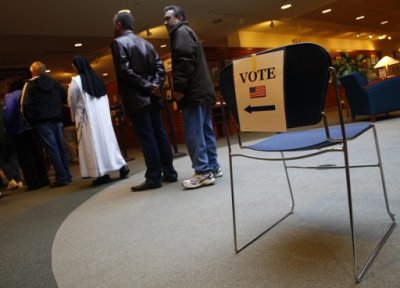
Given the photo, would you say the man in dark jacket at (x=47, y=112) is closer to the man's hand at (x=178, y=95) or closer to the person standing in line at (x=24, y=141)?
the person standing in line at (x=24, y=141)

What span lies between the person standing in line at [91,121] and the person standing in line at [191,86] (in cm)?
118

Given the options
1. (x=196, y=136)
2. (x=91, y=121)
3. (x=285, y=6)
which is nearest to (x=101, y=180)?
(x=91, y=121)

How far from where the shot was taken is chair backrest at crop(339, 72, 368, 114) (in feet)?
18.5

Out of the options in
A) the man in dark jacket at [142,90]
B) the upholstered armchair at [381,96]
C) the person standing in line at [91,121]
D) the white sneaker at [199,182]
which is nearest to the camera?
the white sneaker at [199,182]

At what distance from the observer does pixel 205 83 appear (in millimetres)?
2811

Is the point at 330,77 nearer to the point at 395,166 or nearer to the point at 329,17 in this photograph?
the point at 395,166

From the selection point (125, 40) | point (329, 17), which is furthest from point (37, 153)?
point (329, 17)

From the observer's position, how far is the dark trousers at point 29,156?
4488 mm

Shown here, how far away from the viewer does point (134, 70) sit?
298 cm

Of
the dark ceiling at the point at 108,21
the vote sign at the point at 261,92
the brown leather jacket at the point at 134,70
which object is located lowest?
the vote sign at the point at 261,92

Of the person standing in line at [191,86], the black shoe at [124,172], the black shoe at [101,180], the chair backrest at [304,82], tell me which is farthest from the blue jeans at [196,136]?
the chair backrest at [304,82]

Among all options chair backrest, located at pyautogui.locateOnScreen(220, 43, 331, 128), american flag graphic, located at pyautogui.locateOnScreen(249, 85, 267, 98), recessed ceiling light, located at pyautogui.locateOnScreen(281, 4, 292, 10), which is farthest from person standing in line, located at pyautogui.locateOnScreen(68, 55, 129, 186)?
recessed ceiling light, located at pyautogui.locateOnScreen(281, 4, 292, 10)

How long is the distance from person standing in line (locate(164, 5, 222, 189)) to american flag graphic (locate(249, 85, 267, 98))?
138 cm

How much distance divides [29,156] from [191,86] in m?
2.81
